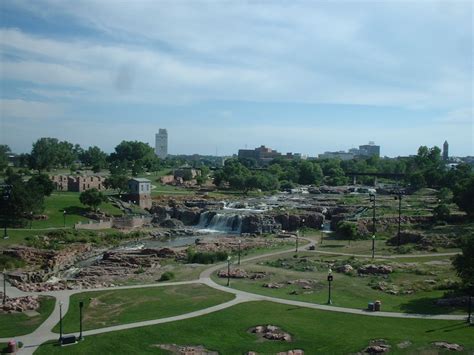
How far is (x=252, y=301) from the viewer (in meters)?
35.5

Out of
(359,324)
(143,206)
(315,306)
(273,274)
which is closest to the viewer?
(359,324)

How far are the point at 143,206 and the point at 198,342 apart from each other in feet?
237

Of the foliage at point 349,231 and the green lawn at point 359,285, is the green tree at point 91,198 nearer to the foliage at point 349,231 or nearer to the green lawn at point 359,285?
the foliage at point 349,231

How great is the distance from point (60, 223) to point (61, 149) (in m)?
83.5

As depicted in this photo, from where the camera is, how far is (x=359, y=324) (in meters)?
30.7

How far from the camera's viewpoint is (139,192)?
9850 centimetres

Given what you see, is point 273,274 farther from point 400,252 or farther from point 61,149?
point 61,149

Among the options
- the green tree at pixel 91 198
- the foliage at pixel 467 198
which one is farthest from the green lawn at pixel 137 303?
the foliage at pixel 467 198

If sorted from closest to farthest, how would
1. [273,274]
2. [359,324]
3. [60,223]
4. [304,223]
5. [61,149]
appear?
1. [359,324]
2. [273,274]
3. [60,223]
4. [304,223]
5. [61,149]

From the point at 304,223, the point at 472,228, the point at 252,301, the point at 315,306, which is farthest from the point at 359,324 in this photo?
the point at 304,223

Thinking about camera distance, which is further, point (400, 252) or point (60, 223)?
point (60, 223)

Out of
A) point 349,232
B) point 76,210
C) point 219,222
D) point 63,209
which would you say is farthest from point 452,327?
point 63,209

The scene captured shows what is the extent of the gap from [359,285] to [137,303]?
58.4 feet

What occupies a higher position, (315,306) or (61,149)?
(61,149)
